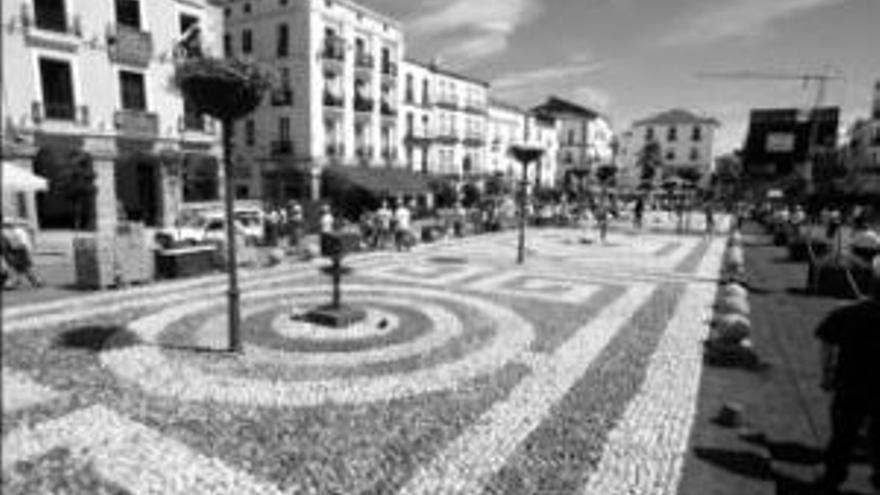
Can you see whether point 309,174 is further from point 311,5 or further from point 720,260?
point 720,260

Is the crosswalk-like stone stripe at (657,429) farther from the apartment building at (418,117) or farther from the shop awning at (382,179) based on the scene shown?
the apartment building at (418,117)

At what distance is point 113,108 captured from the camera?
2216 centimetres

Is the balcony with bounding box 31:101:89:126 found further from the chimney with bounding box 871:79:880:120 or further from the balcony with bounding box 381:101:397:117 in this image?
the chimney with bounding box 871:79:880:120

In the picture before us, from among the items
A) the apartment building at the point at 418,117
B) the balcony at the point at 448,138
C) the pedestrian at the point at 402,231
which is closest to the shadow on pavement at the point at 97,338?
the pedestrian at the point at 402,231

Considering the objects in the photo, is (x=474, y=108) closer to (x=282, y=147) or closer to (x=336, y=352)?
(x=282, y=147)

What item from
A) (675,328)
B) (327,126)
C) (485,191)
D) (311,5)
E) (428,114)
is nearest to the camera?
(675,328)

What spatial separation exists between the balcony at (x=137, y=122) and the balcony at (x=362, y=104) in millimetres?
15121

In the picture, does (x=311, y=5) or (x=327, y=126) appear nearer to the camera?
(x=311, y=5)

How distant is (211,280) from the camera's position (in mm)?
13844

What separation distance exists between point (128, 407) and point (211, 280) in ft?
25.7

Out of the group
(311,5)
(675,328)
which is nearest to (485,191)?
(311,5)

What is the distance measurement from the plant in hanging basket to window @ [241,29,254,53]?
2999cm

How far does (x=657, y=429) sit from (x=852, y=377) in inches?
79.4

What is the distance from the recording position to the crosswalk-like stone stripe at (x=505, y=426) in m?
5.04
